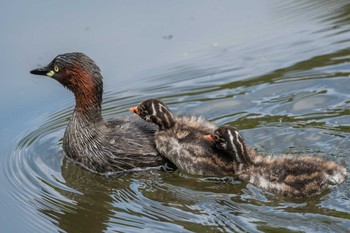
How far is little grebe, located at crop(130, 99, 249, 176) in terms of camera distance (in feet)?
29.1

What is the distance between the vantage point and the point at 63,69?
9.47m

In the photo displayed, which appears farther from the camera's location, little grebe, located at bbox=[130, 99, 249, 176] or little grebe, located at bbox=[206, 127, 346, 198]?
little grebe, located at bbox=[130, 99, 249, 176]

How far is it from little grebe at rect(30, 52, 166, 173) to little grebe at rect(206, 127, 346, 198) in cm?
82

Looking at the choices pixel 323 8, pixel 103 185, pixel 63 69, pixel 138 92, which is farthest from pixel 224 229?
pixel 323 8

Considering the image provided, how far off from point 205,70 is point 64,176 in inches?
104

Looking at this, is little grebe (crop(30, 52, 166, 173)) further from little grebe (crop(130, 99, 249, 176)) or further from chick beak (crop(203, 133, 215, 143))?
chick beak (crop(203, 133, 215, 143))

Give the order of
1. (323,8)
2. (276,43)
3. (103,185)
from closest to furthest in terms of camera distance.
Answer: (103,185)
(276,43)
(323,8)

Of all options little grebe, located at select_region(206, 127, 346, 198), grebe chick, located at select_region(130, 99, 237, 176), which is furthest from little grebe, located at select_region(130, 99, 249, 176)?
little grebe, located at select_region(206, 127, 346, 198)

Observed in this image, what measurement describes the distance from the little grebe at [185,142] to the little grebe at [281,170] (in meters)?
0.15

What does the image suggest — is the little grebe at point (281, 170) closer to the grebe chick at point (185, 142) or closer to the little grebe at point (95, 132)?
the grebe chick at point (185, 142)

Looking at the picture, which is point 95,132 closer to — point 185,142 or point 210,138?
point 185,142

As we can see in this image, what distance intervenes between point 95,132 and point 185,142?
3.23 feet

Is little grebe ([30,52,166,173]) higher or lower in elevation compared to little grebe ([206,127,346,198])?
higher

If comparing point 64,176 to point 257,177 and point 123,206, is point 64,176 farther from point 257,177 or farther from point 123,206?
point 257,177
